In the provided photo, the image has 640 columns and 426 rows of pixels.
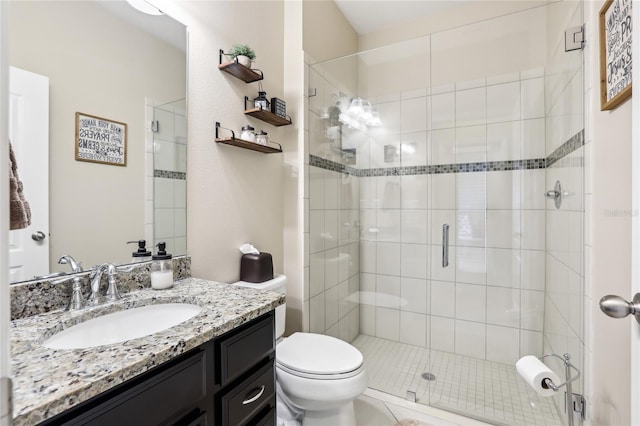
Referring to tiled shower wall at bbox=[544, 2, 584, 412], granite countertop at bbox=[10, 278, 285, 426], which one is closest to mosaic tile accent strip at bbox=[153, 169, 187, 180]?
granite countertop at bbox=[10, 278, 285, 426]

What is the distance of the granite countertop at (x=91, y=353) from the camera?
543mm

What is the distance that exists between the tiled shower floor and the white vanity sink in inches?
59.2

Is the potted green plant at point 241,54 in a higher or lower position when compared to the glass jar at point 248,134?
higher

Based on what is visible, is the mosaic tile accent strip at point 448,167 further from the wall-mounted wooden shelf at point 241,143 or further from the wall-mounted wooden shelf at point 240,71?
the wall-mounted wooden shelf at point 240,71

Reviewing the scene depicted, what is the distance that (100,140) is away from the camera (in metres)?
1.11

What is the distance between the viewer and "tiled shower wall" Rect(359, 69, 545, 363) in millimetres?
2092

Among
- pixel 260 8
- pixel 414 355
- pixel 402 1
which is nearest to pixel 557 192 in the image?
pixel 414 355

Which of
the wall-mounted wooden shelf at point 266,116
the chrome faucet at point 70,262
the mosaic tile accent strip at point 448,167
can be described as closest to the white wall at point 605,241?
the mosaic tile accent strip at point 448,167

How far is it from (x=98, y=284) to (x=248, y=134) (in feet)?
3.30

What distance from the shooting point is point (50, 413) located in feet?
1.71

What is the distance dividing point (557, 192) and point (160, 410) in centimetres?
213

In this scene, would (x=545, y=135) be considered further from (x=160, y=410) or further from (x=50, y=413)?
(x=50, y=413)

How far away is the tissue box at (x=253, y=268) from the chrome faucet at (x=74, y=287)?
792 mm

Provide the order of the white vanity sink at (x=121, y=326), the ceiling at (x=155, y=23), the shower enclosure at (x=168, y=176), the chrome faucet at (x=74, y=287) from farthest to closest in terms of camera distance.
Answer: the shower enclosure at (x=168, y=176), the ceiling at (x=155, y=23), the chrome faucet at (x=74, y=287), the white vanity sink at (x=121, y=326)
